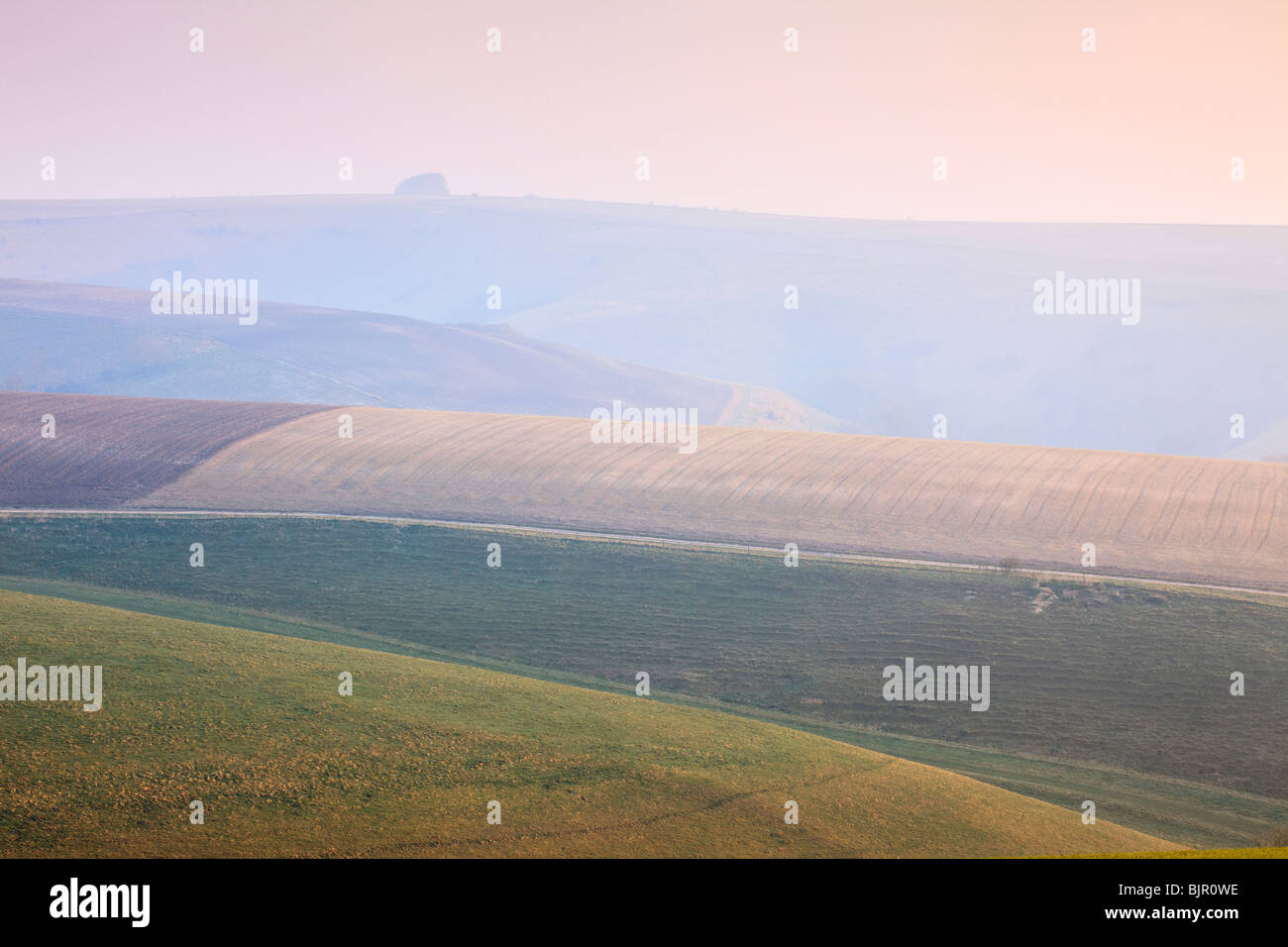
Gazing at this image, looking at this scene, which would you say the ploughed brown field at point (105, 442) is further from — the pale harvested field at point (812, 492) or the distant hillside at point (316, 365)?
the distant hillside at point (316, 365)

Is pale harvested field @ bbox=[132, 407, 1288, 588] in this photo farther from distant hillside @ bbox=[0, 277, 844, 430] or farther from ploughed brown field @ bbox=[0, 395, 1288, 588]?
distant hillside @ bbox=[0, 277, 844, 430]

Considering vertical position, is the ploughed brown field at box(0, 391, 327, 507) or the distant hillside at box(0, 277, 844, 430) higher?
the distant hillside at box(0, 277, 844, 430)

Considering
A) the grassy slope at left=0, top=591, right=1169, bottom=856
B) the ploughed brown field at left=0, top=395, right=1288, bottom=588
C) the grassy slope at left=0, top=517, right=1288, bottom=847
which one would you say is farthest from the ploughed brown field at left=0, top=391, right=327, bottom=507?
the grassy slope at left=0, top=591, right=1169, bottom=856

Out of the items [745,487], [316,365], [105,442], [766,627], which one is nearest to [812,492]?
[745,487]

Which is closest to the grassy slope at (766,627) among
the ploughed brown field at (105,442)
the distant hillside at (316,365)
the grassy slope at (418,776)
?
the ploughed brown field at (105,442)
